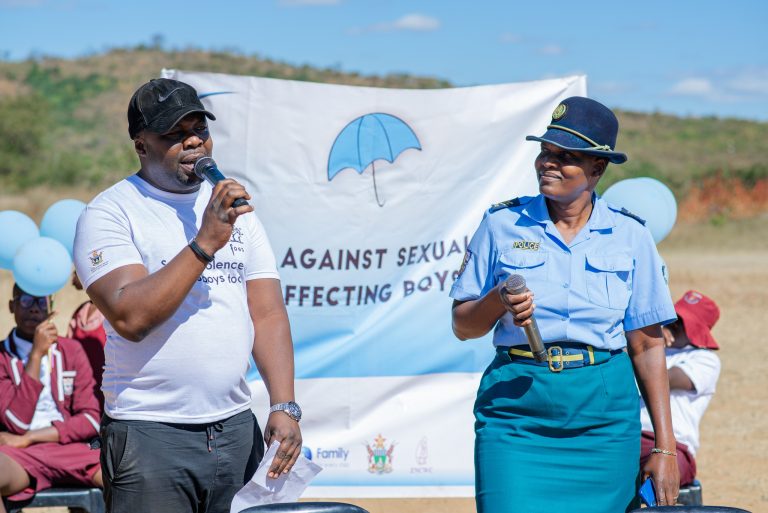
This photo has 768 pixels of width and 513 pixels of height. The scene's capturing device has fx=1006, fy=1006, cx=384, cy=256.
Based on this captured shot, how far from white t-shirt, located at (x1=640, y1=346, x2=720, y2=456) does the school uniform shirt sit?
2.76 m

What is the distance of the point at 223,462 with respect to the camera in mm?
2988

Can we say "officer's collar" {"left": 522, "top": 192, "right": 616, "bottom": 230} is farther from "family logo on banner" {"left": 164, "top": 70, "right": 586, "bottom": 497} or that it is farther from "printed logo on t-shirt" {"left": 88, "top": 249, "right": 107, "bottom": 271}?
"family logo on banner" {"left": 164, "top": 70, "right": 586, "bottom": 497}

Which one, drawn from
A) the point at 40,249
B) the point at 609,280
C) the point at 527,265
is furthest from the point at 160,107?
the point at 40,249

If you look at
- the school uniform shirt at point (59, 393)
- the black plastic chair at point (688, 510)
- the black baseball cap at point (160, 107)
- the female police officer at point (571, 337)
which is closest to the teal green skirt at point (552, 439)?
the female police officer at point (571, 337)

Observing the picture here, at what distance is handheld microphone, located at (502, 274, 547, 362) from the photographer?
2.91m

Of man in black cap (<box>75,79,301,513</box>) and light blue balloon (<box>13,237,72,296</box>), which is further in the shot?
light blue balloon (<box>13,237,72,296</box>)

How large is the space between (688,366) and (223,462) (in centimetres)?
281

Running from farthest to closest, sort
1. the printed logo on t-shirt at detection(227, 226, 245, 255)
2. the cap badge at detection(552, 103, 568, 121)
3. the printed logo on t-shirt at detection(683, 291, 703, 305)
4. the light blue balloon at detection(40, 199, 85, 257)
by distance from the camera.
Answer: the light blue balloon at detection(40, 199, 85, 257) → the printed logo on t-shirt at detection(683, 291, 703, 305) → the cap badge at detection(552, 103, 568, 121) → the printed logo on t-shirt at detection(227, 226, 245, 255)

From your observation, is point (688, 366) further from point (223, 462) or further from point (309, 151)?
point (223, 462)

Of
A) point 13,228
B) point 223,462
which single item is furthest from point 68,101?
point 223,462

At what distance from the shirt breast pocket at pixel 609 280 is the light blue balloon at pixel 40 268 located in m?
3.02

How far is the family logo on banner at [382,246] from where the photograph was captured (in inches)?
218

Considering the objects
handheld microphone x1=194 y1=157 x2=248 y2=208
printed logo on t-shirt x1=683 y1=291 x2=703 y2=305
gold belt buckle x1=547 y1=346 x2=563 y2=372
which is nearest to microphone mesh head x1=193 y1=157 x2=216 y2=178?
handheld microphone x1=194 y1=157 x2=248 y2=208

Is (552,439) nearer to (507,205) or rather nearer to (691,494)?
(507,205)
